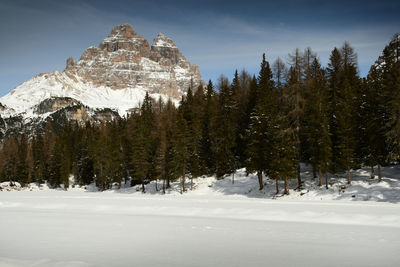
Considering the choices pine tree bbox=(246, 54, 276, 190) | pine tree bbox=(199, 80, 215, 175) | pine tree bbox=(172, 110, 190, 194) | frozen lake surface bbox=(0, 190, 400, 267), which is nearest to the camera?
frozen lake surface bbox=(0, 190, 400, 267)

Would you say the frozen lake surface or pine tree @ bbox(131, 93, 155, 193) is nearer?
the frozen lake surface

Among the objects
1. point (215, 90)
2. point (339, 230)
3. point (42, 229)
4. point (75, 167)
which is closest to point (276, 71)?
point (215, 90)

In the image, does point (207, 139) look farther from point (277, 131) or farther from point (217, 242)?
point (217, 242)

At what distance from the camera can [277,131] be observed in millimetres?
35344

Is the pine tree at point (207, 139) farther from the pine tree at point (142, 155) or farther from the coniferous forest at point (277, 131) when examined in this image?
the pine tree at point (142, 155)

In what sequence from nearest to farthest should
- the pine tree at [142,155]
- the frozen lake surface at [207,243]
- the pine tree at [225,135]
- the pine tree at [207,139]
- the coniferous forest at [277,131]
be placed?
1. the frozen lake surface at [207,243]
2. the coniferous forest at [277,131]
3. the pine tree at [225,135]
4. the pine tree at [142,155]
5. the pine tree at [207,139]

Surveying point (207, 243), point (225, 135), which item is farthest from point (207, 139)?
point (207, 243)

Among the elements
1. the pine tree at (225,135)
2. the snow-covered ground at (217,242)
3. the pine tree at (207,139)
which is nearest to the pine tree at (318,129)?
the pine tree at (225,135)

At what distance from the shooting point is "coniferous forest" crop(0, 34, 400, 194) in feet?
113

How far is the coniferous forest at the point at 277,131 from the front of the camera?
34375 mm

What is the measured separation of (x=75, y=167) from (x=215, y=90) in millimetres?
44793

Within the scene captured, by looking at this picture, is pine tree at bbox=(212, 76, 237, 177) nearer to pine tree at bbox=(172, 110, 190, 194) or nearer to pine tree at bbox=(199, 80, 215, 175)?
pine tree at bbox=(199, 80, 215, 175)

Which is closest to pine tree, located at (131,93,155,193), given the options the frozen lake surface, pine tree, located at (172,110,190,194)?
pine tree, located at (172,110,190,194)

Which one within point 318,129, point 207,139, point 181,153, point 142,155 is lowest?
point 142,155
